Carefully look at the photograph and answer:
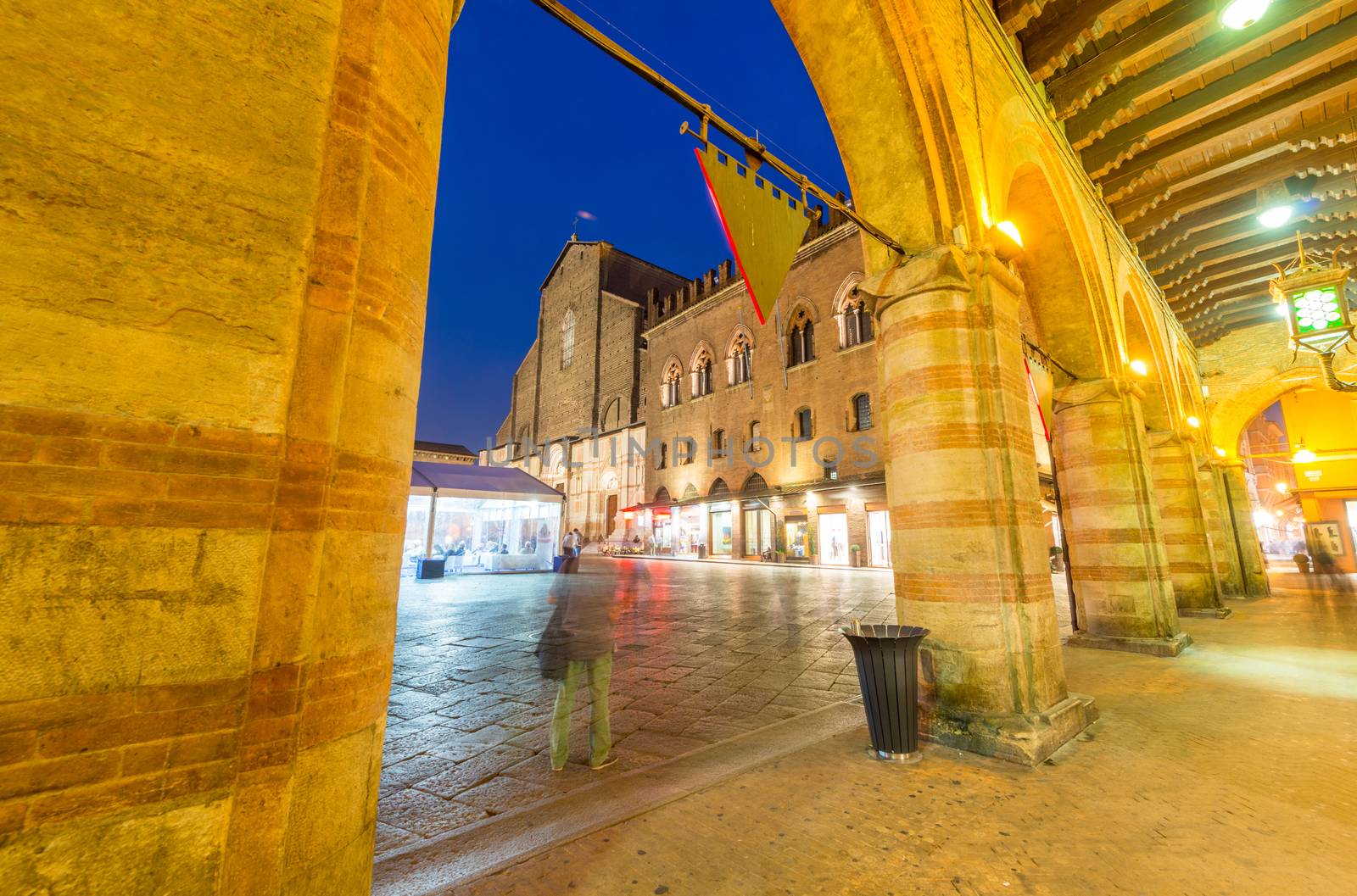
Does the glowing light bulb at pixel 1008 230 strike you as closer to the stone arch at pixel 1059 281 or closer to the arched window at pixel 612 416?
the stone arch at pixel 1059 281

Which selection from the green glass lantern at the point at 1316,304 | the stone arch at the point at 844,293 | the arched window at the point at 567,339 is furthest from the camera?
the arched window at the point at 567,339

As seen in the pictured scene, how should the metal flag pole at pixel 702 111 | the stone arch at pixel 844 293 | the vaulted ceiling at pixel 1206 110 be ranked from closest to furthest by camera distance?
1. the metal flag pole at pixel 702 111
2. the vaulted ceiling at pixel 1206 110
3. the stone arch at pixel 844 293

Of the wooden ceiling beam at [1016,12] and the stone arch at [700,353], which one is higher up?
the stone arch at [700,353]

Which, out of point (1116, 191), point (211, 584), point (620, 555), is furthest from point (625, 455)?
point (211, 584)

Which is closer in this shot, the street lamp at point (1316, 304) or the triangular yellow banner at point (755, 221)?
the triangular yellow banner at point (755, 221)

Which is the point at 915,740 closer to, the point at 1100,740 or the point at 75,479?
the point at 1100,740

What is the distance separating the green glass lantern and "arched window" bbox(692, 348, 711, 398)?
1841 cm

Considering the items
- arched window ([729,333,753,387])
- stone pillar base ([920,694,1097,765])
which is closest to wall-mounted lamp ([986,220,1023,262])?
stone pillar base ([920,694,1097,765])

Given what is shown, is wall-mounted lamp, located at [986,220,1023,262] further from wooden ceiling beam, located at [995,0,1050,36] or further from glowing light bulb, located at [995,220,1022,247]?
wooden ceiling beam, located at [995,0,1050,36]

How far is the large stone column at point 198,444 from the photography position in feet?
3.72

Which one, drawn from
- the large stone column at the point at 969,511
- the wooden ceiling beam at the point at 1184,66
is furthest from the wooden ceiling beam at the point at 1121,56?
the large stone column at the point at 969,511

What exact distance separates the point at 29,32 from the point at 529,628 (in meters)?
7.16

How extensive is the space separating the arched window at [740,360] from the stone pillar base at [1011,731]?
1966cm

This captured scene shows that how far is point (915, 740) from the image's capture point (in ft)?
10.7
